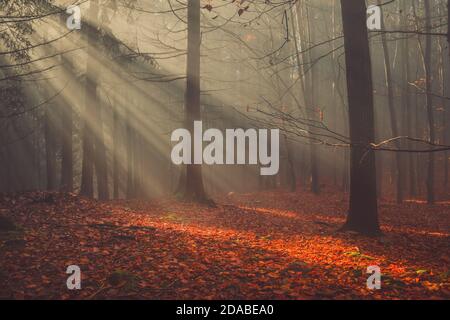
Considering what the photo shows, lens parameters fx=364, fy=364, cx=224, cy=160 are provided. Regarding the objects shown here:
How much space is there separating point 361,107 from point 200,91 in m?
7.62

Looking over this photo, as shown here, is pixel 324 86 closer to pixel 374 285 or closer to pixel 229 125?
pixel 229 125

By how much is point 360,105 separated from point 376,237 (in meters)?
3.09

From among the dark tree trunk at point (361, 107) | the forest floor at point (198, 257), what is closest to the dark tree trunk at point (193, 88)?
the forest floor at point (198, 257)

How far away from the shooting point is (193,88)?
13445mm

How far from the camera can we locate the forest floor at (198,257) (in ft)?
16.6

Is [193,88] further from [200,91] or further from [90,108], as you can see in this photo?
[90,108]

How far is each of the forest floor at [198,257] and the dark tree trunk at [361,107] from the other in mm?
782

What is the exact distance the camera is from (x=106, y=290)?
5.00 metres

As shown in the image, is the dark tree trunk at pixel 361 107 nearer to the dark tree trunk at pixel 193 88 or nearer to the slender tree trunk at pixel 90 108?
the dark tree trunk at pixel 193 88

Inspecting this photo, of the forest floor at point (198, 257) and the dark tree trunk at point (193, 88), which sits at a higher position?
the dark tree trunk at point (193, 88)

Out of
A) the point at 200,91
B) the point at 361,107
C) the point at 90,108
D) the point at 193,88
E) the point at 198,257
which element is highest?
the point at 200,91

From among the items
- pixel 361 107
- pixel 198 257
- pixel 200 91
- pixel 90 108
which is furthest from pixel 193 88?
pixel 198 257

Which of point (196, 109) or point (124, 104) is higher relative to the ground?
point (124, 104)
